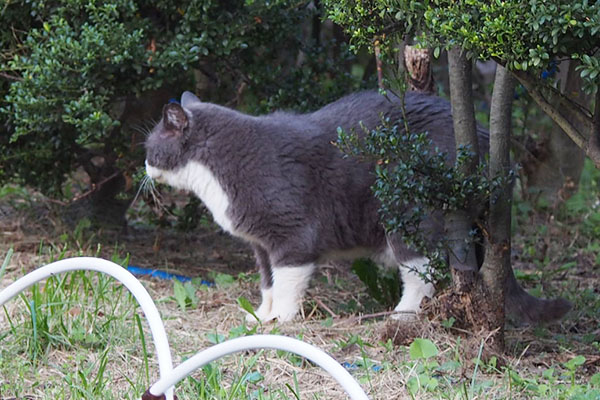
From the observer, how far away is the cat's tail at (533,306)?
372 cm

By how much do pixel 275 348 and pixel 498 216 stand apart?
1639 mm

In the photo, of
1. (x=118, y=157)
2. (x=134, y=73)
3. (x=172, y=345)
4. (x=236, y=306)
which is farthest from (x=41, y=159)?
(x=172, y=345)

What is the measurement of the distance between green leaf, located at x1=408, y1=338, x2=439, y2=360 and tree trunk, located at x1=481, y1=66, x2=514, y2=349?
0.89 ft

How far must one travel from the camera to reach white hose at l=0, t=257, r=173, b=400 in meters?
2.25

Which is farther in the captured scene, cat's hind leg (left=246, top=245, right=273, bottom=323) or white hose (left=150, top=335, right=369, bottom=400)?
cat's hind leg (left=246, top=245, right=273, bottom=323)

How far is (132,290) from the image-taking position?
238cm

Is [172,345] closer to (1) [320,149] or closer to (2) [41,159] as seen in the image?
(1) [320,149]

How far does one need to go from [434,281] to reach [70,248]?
238 centimetres

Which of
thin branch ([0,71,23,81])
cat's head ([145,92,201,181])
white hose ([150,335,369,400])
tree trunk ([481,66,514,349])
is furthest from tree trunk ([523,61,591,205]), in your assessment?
white hose ([150,335,369,400])

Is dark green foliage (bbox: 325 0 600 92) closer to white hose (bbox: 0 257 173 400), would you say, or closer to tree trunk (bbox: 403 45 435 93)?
white hose (bbox: 0 257 173 400)

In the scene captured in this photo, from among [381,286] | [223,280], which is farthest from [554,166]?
[223,280]

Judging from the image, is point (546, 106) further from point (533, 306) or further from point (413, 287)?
point (413, 287)

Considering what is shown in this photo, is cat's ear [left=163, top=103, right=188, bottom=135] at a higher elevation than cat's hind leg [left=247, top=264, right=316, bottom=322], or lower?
higher

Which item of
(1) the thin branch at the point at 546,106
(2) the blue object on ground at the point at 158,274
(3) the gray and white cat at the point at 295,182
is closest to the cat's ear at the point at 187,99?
(3) the gray and white cat at the point at 295,182
